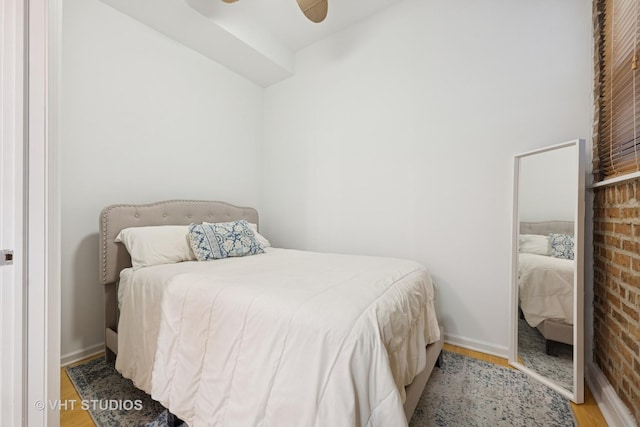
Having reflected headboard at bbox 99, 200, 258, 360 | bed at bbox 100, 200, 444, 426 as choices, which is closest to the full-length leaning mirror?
bed at bbox 100, 200, 444, 426

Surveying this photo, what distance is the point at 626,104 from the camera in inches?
54.0

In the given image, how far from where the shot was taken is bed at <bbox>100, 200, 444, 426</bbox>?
900 millimetres

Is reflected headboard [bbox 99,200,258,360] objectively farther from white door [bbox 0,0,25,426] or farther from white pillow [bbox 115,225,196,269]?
white door [bbox 0,0,25,426]

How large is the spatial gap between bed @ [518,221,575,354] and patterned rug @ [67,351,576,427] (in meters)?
0.35

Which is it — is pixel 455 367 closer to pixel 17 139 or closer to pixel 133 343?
pixel 133 343

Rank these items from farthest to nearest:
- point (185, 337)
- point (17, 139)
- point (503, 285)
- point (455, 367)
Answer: point (503, 285) < point (455, 367) < point (185, 337) < point (17, 139)

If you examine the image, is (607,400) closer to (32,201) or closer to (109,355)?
(32,201)

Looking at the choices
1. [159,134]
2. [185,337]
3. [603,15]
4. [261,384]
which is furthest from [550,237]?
[159,134]

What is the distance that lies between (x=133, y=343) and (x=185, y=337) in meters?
0.51

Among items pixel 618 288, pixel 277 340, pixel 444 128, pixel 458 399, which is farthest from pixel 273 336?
pixel 444 128

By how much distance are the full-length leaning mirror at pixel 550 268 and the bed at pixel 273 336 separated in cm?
65

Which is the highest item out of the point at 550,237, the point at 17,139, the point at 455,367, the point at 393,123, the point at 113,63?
the point at 113,63

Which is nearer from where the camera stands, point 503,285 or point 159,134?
point 503,285

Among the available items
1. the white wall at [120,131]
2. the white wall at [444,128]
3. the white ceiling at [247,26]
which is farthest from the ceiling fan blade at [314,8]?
the white wall at [120,131]
